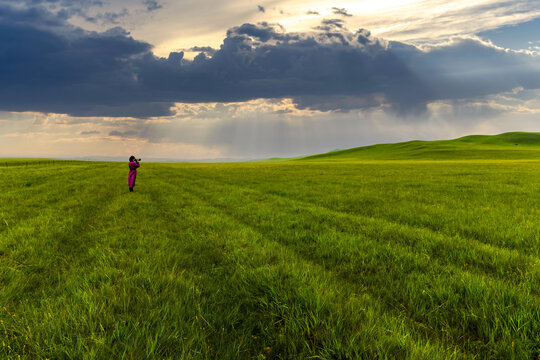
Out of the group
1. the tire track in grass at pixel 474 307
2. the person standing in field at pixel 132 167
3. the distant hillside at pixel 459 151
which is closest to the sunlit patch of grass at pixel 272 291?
the tire track in grass at pixel 474 307

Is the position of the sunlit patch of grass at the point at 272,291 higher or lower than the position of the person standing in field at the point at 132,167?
lower

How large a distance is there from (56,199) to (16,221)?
5255 mm

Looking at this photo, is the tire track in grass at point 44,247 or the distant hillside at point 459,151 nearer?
the tire track in grass at point 44,247

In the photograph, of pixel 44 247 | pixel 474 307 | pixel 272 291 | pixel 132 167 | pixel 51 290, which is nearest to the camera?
pixel 474 307

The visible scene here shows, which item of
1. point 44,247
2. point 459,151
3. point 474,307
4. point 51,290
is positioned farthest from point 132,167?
point 459,151

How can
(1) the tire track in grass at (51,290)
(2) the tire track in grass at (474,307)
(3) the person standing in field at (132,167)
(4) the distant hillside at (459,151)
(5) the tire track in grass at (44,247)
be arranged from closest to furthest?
(1) the tire track in grass at (51,290) → (2) the tire track in grass at (474,307) → (5) the tire track in grass at (44,247) → (3) the person standing in field at (132,167) → (4) the distant hillside at (459,151)

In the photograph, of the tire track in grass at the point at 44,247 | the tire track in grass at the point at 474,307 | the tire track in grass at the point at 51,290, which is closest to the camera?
the tire track in grass at the point at 51,290

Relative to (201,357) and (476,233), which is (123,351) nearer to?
(201,357)

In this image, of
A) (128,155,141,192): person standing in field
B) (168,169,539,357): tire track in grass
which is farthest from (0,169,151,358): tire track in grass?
(128,155,141,192): person standing in field

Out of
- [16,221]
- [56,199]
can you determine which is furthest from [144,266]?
[56,199]

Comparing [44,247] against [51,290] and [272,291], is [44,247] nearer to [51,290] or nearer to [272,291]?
[51,290]

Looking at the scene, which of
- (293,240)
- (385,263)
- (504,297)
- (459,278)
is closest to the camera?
(504,297)

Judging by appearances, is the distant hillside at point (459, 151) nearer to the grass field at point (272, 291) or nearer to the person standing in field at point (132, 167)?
the person standing in field at point (132, 167)

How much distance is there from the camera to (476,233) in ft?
21.1
